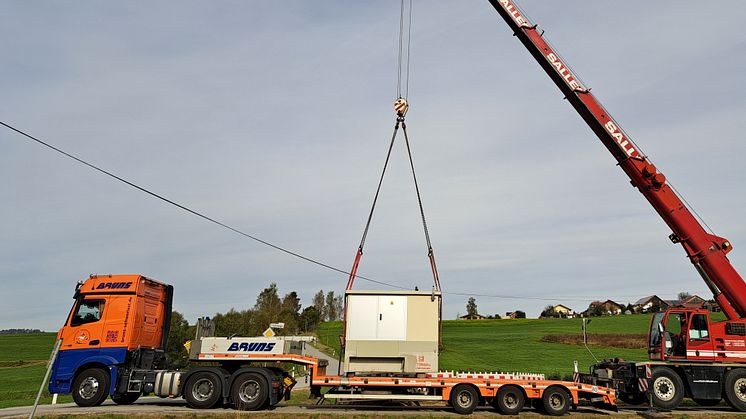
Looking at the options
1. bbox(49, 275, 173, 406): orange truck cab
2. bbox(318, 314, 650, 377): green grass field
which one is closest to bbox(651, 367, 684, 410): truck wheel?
bbox(49, 275, 173, 406): orange truck cab

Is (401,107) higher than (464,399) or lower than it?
higher

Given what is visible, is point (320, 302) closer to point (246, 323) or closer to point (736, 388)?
point (246, 323)

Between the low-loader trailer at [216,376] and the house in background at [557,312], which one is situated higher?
the house in background at [557,312]

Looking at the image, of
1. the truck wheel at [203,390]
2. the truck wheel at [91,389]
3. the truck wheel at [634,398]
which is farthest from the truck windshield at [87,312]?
the truck wheel at [634,398]

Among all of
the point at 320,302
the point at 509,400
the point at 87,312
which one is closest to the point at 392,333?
the point at 509,400

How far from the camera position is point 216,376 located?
673 inches

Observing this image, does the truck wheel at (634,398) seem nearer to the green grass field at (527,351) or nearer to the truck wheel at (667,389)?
the truck wheel at (667,389)

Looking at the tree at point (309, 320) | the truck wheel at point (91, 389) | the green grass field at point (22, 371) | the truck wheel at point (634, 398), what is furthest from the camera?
the tree at point (309, 320)

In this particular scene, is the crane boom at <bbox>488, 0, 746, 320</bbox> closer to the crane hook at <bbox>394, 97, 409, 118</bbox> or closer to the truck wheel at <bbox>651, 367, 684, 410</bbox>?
the truck wheel at <bbox>651, 367, 684, 410</bbox>

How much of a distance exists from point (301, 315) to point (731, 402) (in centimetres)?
9722

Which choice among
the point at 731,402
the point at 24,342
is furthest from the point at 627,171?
the point at 24,342

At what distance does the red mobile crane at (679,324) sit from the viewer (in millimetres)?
18188

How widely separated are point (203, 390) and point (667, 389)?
16.2 meters

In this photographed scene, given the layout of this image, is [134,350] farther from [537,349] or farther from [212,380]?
[537,349]
